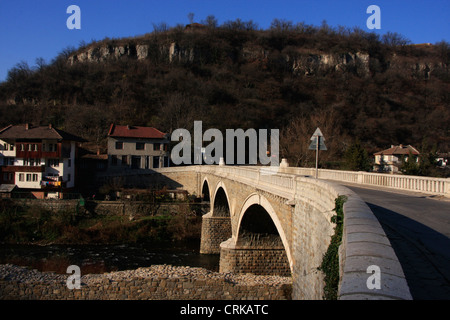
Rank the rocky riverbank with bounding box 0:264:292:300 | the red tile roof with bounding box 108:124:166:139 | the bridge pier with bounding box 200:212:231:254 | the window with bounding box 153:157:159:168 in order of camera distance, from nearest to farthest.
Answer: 1. the rocky riverbank with bounding box 0:264:292:300
2. the bridge pier with bounding box 200:212:231:254
3. the red tile roof with bounding box 108:124:166:139
4. the window with bounding box 153:157:159:168

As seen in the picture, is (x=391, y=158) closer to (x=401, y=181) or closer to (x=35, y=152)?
(x=401, y=181)

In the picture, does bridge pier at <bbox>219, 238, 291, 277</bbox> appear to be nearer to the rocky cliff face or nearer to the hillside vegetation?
the hillside vegetation

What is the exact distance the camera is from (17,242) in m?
29.4

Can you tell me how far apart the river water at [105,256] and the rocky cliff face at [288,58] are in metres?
71.0

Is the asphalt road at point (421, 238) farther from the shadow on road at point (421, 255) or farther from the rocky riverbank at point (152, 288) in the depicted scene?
the rocky riverbank at point (152, 288)

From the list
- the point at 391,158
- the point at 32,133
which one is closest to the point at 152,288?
the point at 32,133

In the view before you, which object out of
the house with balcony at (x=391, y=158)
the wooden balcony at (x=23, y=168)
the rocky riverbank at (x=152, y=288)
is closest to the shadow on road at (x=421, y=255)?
the rocky riverbank at (x=152, y=288)

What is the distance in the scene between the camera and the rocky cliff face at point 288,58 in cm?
9388

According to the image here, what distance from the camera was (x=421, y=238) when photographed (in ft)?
19.7

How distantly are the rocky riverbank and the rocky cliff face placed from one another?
3214 inches

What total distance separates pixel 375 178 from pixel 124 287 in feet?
39.3

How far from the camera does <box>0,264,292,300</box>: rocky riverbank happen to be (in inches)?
608

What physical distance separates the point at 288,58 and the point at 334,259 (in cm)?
10353

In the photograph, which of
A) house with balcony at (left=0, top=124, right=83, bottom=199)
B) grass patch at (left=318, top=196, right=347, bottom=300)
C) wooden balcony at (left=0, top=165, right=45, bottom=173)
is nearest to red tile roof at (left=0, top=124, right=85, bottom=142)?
house with balcony at (left=0, top=124, right=83, bottom=199)
